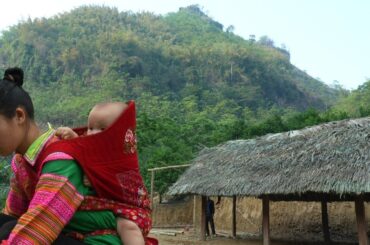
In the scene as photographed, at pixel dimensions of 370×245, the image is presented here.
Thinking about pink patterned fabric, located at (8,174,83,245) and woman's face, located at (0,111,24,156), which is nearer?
pink patterned fabric, located at (8,174,83,245)

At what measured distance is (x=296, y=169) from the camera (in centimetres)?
987

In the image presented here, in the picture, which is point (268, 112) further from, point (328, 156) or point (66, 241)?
point (66, 241)

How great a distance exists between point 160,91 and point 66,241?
3883cm

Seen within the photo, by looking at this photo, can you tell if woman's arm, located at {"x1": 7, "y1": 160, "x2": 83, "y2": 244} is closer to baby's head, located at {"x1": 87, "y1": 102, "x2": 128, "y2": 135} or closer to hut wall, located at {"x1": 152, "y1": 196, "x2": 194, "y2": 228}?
baby's head, located at {"x1": 87, "y1": 102, "x2": 128, "y2": 135}

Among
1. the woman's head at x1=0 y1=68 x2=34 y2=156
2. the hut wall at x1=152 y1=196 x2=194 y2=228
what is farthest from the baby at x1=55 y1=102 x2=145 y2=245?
the hut wall at x1=152 y1=196 x2=194 y2=228

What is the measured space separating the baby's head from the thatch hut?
770 centimetres

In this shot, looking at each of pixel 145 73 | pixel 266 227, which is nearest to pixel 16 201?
pixel 266 227

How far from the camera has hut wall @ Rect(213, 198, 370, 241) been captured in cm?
1359

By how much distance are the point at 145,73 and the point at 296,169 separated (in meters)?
33.3

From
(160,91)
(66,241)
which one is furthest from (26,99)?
(160,91)

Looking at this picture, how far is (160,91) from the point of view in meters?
40.0

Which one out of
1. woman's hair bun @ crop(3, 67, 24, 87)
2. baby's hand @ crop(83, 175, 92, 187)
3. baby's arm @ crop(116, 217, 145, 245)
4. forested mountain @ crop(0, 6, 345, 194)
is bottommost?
baby's arm @ crop(116, 217, 145, 245)

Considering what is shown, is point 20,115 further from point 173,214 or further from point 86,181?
point 173,214

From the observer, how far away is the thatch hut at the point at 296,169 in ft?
29.6
